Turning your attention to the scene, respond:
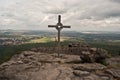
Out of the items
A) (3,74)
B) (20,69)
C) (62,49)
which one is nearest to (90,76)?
(20,69)

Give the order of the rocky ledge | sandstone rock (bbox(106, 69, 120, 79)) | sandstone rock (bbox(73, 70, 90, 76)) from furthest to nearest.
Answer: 1. sandstone rock (bbox(106, 69, 120, 79))
2. sandstone rock (bbox(73, 70, 90, 76))
3. the rocky ledge

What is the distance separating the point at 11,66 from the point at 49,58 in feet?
20.9

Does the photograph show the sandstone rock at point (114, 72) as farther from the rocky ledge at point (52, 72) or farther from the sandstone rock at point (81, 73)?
the sandstone rock at point (81, 73)

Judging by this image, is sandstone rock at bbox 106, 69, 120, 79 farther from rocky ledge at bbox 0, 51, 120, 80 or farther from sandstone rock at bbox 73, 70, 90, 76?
sandstone rock at bbox 73, 70, 90, 76

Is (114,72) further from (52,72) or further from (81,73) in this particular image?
(52,72)

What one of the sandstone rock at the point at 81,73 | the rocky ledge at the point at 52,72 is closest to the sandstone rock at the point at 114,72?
the rocky ledge at the point at 52,72

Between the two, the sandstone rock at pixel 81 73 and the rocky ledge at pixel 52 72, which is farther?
the sandstone rock at pixel 81 73

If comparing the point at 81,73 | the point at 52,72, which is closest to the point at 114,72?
the point at 81,73

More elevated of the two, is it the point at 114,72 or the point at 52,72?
the point at 52,72

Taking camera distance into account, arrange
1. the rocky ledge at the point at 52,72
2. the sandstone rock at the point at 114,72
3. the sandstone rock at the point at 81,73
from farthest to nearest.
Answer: the sandstone rock at the point at 114,72 → the sandstone rock at the point at 81,73 → the rocky ledge at the point at 52,72

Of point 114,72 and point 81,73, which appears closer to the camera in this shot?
point 81,73

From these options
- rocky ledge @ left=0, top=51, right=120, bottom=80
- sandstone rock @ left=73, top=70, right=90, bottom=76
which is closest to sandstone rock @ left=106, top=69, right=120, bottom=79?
rocky ledge @ left=0, top=51, right=120, bottom=80

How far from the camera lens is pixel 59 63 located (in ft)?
85.3

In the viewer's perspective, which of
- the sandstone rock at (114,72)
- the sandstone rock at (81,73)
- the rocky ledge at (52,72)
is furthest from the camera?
the sandstone rock at (114,72)
